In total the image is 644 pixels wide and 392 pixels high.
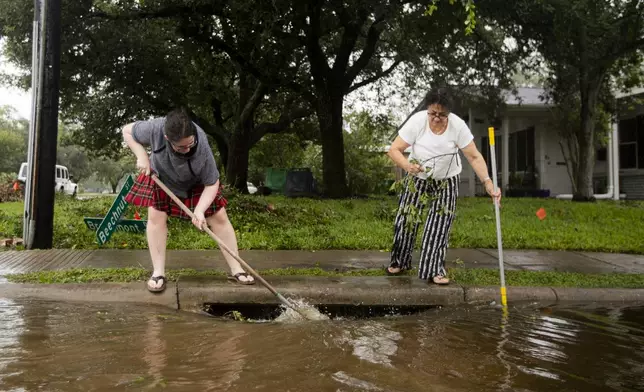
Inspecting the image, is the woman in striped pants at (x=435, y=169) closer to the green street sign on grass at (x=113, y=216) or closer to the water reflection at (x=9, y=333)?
the water reflection at (x=9, y=333)

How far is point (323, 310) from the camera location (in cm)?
444

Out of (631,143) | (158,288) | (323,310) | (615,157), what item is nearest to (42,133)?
(158,288)

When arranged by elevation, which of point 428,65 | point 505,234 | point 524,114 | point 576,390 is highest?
point 428,65

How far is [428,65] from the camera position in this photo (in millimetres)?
20625

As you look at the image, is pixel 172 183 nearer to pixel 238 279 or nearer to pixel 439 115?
pixel 238 279

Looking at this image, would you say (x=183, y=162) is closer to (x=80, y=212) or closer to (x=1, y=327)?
(x=1, y=327)

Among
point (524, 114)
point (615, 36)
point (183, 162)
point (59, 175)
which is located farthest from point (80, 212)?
point (59, 175)

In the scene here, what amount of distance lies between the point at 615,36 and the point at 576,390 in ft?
47.9

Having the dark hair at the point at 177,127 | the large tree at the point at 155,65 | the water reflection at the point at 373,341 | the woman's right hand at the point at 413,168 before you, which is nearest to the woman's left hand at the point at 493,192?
the woman's right hand at the point at 413,168

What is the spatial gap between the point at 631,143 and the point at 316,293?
1979 centimetres

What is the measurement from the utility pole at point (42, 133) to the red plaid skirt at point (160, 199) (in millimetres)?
2286

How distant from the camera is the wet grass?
182 inches

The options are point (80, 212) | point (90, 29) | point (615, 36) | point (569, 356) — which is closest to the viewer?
point (569, 356)

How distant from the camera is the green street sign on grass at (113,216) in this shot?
6464mm
